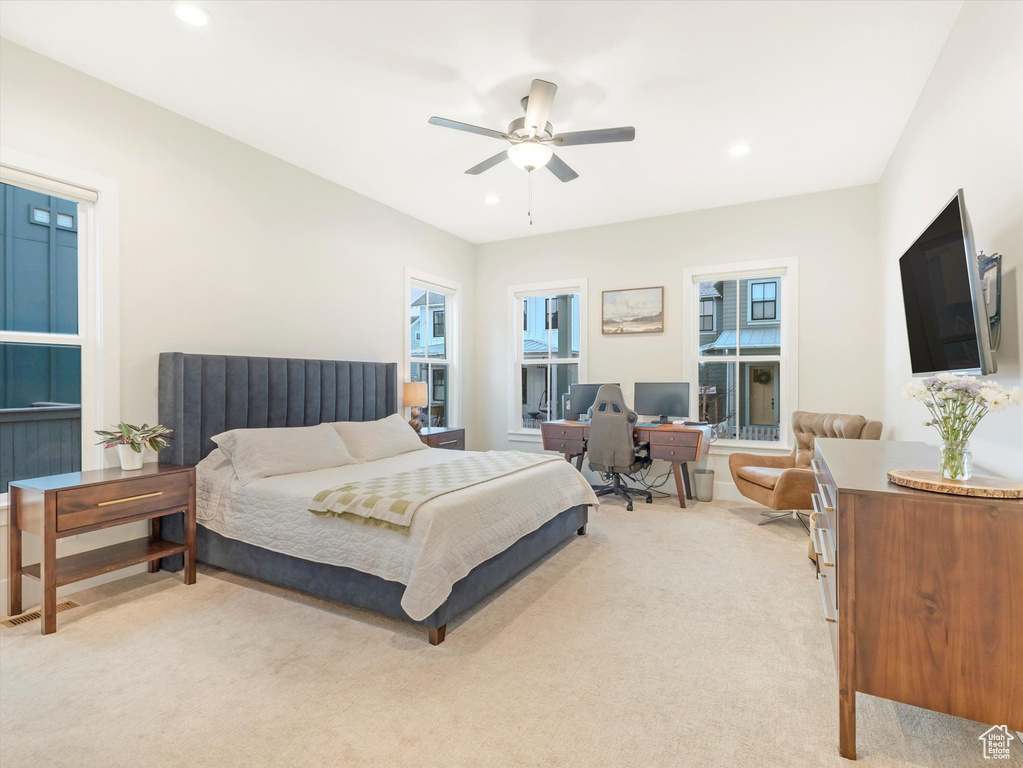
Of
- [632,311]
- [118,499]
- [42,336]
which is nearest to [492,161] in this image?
[632,311]

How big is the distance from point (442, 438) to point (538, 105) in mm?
3055

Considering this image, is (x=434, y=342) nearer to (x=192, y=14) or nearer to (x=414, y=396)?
(x=414, y=396)

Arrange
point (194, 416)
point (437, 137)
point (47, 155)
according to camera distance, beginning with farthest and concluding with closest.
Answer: point (437, 137) → point (194, 416) → point (47, 155)

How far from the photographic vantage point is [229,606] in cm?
269

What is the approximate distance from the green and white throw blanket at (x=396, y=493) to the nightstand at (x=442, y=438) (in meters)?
1.52

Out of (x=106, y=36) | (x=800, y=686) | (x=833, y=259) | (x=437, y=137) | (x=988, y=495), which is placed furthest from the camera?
(x=833, y=259)

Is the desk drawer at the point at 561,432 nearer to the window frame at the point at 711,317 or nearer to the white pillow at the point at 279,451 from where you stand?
the window frame at the point at 711,317

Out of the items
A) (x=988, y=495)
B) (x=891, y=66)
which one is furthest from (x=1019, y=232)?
(x=891, y=66)

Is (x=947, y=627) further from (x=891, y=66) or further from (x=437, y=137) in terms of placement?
(x=437, y=137)

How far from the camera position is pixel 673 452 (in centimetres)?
470

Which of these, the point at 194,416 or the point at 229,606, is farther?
the point at 194,416

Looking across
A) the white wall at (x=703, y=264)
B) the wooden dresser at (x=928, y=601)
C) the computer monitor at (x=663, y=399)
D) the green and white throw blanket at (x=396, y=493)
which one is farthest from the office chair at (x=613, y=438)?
the wooden dresser at (x=928, y=601)

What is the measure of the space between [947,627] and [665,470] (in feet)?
13.1

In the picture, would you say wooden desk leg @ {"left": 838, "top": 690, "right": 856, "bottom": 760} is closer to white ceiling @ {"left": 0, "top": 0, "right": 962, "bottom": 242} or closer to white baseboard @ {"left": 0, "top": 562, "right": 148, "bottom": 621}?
white ceiling @ {"left": 0, "top": 0, "right": 962, "bottom": 242}
